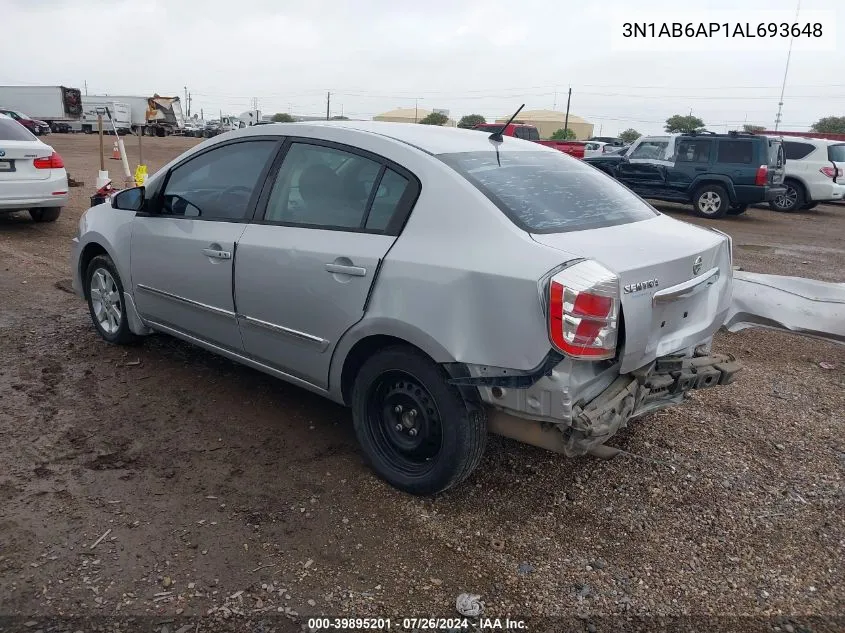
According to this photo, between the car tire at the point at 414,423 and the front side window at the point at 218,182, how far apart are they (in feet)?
4.21

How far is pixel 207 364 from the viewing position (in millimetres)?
4715

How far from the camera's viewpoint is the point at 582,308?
2592mm

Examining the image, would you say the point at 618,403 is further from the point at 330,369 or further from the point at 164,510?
the point at 164,510

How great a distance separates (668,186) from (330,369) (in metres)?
13.4

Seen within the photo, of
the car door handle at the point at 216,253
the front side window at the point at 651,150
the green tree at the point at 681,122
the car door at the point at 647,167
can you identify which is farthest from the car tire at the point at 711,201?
the green tree at the point at 681,122

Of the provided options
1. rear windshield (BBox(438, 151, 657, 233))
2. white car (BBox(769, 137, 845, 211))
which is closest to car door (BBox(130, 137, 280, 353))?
rear windshield (BBox(438, 151, 657, 233))

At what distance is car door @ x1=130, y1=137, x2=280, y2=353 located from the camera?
3799 mm

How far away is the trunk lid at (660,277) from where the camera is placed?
2.76m

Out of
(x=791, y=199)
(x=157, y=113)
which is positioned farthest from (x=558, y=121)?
(x=791, y=199)

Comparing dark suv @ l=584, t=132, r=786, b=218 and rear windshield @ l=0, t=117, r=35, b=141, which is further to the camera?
dark suv @ l=584, t=132, r=786, b=218

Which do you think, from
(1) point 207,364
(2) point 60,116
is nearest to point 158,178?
(1) point 207,364

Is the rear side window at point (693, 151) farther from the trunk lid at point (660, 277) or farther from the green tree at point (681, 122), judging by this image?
the green tree at point (681, 122)

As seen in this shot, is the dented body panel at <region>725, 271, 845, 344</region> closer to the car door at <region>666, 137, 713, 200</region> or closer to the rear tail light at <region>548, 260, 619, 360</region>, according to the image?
the rear tail light at <region>548, 260, 619, 360</region>

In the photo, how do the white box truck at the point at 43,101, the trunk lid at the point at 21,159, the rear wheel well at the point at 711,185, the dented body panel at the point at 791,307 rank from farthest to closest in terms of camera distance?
1. the white box truck at the point at 43,101
2. the rear wheel well at the point at 711,185
3. the trunk lid at the point at 21,159
4. the dented body panel at the point at 791,307
